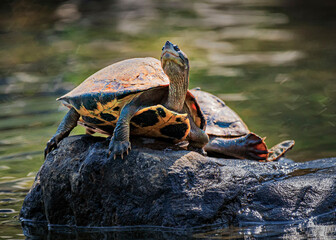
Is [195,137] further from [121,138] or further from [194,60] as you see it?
[194,60]

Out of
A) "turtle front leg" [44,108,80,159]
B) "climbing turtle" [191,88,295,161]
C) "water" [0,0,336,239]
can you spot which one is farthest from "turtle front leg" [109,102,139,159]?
"climbing turtle" [191,88,295,161]

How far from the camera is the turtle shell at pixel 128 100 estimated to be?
3.76 metres

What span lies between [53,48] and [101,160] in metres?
9.39

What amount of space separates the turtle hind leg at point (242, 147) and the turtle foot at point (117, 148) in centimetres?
147

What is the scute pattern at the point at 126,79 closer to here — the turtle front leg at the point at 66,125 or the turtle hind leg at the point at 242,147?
the turtle front leg at the point at 66,125

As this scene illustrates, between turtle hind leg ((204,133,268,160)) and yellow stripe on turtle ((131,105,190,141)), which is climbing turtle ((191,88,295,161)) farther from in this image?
yellow stripe on turtle ((131,105,190,141))

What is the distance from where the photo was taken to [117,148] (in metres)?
3.64

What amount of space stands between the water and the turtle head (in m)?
1.11

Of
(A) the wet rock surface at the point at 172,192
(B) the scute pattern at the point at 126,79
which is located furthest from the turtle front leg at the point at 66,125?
(A) the wet rock surface at the point at 172,192

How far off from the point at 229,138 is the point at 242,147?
321 mm

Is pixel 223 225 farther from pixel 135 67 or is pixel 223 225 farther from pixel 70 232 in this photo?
pixel 135 67

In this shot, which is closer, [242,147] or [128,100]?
[128,100]

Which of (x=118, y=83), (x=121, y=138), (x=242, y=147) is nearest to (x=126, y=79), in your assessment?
(x=118, y=83)

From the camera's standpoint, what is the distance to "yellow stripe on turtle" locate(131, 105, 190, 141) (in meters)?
3.71
